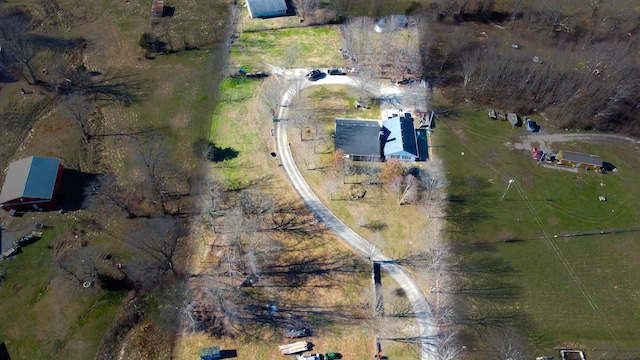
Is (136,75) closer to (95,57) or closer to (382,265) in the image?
(95,57)

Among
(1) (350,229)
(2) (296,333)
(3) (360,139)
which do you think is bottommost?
(2) (296,333)

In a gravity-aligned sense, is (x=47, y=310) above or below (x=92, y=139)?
below

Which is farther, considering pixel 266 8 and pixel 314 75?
pixel 266 8

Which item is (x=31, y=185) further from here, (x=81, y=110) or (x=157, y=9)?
(x=157, y=9)

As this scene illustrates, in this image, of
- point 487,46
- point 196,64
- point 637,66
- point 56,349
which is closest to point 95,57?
point 196,64

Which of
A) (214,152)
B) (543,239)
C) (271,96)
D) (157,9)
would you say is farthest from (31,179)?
(543,239)

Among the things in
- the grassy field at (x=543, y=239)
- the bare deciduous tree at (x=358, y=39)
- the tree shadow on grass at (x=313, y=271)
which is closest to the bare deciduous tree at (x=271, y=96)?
the bare deciduous tree at (x=358, y=39)

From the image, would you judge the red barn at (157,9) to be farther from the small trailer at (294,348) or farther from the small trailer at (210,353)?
the small trailer at (294,348)
